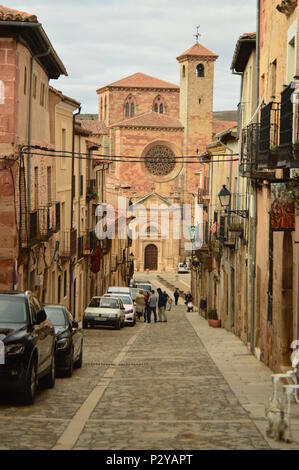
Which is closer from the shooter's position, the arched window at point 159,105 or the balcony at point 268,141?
the balcony at point 268,141

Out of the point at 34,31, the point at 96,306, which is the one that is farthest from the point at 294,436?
the point at 96,306

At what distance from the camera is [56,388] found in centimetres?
1441

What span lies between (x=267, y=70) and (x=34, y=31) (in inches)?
237

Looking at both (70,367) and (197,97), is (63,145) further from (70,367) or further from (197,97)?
(197,97)

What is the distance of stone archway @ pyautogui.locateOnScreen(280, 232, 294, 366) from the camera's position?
1561 cm

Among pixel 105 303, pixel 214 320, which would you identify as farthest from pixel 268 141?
pixel 214 320

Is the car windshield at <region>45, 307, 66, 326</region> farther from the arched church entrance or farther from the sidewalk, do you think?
the arched church entrance

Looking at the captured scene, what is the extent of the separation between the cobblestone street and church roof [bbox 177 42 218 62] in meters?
80.8

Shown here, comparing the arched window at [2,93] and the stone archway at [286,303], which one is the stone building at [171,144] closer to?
the arched window at [2,93]

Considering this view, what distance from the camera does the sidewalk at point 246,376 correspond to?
10883 millimetres

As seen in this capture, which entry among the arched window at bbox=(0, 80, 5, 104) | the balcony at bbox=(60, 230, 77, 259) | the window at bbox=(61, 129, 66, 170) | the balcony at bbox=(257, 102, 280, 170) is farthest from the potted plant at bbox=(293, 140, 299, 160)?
the window at bbox=(61, 129, 66, 170)

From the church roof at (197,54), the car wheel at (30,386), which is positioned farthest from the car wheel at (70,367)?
the church roof at (197,54)

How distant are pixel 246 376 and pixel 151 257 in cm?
7934

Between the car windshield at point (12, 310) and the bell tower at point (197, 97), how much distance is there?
8520 centimetres
